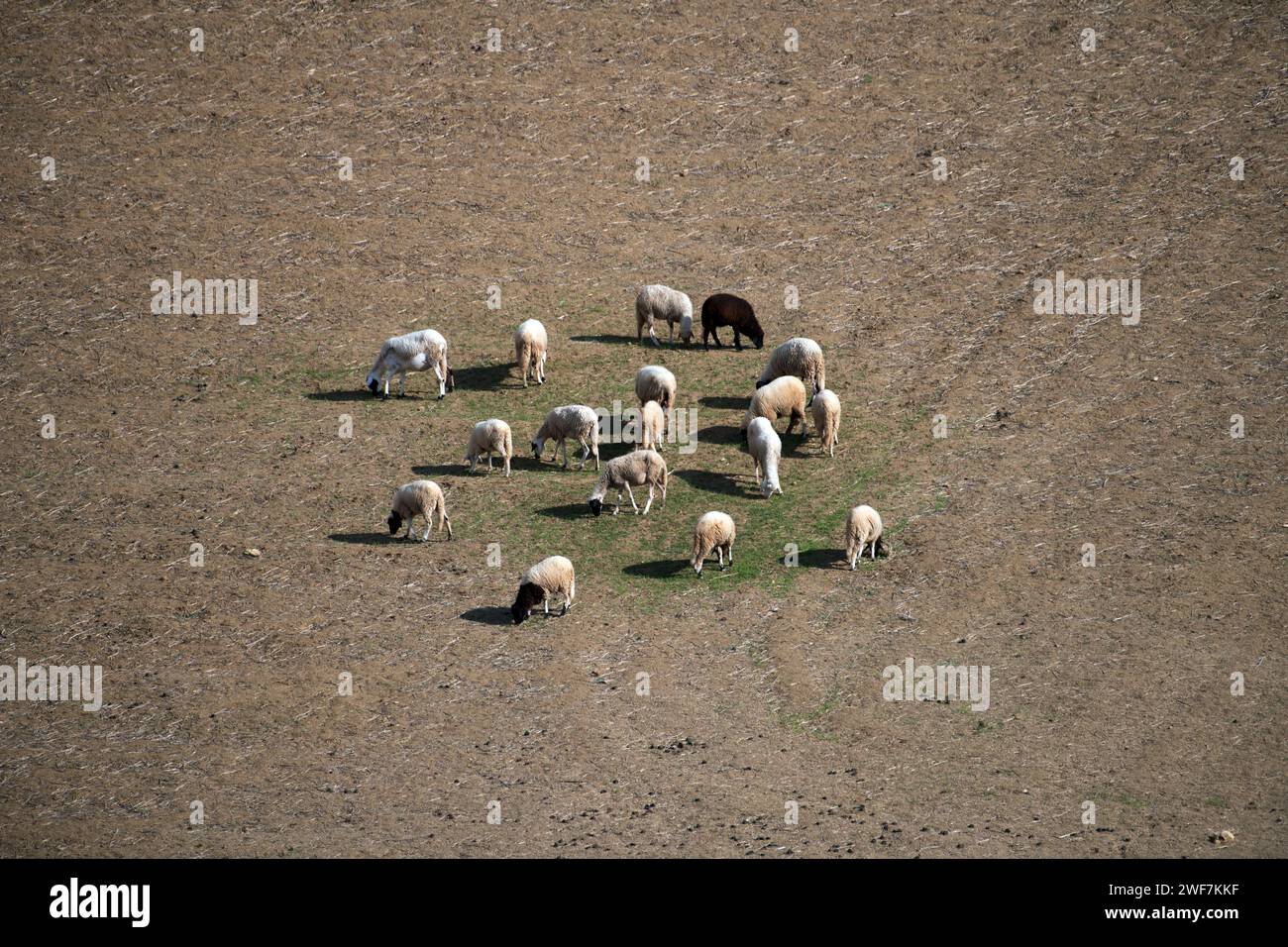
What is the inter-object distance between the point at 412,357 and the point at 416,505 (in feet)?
19.9

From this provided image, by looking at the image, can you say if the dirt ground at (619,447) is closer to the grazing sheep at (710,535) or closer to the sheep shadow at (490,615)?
the sheep shadow at (490,615)

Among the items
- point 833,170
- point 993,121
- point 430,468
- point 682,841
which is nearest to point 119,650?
point 430,468

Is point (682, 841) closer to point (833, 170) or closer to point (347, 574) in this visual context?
point (347, 574)

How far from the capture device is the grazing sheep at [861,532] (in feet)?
82.3

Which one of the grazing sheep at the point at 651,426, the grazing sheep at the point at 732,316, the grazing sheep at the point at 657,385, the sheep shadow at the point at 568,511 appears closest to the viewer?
the sheep shadow at the point at 568,511

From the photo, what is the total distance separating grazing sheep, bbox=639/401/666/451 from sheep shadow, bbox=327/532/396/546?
17.2ft

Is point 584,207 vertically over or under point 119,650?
over

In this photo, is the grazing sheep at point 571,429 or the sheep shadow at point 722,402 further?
the sheep shadow at point 722,402

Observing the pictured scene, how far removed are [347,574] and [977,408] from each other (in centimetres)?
1340

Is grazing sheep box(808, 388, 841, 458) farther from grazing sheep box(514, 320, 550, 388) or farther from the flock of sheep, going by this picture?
grazing sheep box(514, 320, 550, 388)

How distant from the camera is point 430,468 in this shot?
2808cm

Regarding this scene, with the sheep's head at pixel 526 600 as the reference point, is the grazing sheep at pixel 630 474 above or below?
above

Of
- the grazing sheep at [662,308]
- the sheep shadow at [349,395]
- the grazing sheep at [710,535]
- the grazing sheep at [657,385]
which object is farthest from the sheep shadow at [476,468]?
the grazing sheep at [662,308]

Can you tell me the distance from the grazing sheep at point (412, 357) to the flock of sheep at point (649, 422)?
21 millimetres
